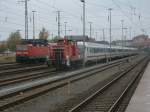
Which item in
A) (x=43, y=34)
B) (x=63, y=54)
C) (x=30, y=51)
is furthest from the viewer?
(x=43, y=34)

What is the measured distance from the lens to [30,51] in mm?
48156

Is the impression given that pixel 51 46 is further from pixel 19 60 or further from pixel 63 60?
pixel 19 60

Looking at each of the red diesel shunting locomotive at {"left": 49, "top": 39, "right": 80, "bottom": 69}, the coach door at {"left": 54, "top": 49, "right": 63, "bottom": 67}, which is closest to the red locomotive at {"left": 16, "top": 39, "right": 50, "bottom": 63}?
the red diesel shunting locomotive at {"left": 49, "top": 39, "right": 80, "bottom": 69}

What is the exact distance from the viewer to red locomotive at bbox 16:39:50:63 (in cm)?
4791

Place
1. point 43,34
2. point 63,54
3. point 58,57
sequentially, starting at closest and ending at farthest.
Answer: point 63,54
point 58,57
point 43,34

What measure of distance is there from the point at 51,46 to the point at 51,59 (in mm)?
1263

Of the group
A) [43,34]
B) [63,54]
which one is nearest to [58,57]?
[63,54]

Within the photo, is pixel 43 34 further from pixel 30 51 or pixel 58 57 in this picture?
pixel 58 57

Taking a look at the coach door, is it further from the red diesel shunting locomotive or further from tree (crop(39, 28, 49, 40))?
tree (crop(39, 28, 49, 40))

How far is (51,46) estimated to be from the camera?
1533 inches

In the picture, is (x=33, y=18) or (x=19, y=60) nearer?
(x=19, y=60)

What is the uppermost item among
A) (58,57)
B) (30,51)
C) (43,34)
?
(43,34)

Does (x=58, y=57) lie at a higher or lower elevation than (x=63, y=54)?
lower

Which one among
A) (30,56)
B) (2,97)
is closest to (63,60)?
(30,56)
